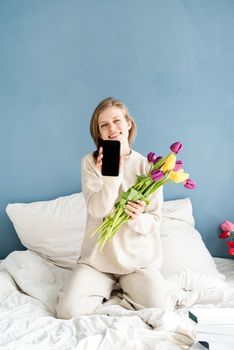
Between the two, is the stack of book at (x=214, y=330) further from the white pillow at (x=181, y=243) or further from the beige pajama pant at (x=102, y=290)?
the white pillow at (x=181, y=243)

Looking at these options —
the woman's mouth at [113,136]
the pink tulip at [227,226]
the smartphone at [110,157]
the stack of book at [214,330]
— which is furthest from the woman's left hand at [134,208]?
the pink tulip at [227,226]

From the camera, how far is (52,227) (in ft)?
7.57

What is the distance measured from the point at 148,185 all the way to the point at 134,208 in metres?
0.09

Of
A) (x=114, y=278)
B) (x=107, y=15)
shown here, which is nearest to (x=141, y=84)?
(x=107, y=15)

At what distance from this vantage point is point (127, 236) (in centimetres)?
188

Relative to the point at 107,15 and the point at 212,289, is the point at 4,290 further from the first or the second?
the point at 107,15

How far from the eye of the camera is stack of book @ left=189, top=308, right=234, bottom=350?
48.6 inches

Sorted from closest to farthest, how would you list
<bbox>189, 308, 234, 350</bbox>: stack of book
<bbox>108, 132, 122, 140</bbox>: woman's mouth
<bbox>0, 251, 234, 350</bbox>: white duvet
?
1. <bbox>189, 308, 234, 350</bbox>: stack of book
2. <bbox>0, 251, 234, 350</bbox>: white duvet
3. <bbox>108, 132, 122, 140</bbox>: woman's mouth

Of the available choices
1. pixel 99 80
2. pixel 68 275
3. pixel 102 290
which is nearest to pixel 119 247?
pixel 102 290

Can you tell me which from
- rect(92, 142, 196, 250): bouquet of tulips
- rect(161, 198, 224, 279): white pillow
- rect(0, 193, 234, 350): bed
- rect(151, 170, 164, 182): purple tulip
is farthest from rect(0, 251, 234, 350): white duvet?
rect(151, 170, 164, 182): purple tulip

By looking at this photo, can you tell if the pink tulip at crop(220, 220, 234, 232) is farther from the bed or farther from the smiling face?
the smiling face

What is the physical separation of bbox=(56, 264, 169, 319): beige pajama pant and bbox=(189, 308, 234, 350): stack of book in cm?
51

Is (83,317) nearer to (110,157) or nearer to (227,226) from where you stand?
(110,157)

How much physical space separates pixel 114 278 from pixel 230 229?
81 cm
